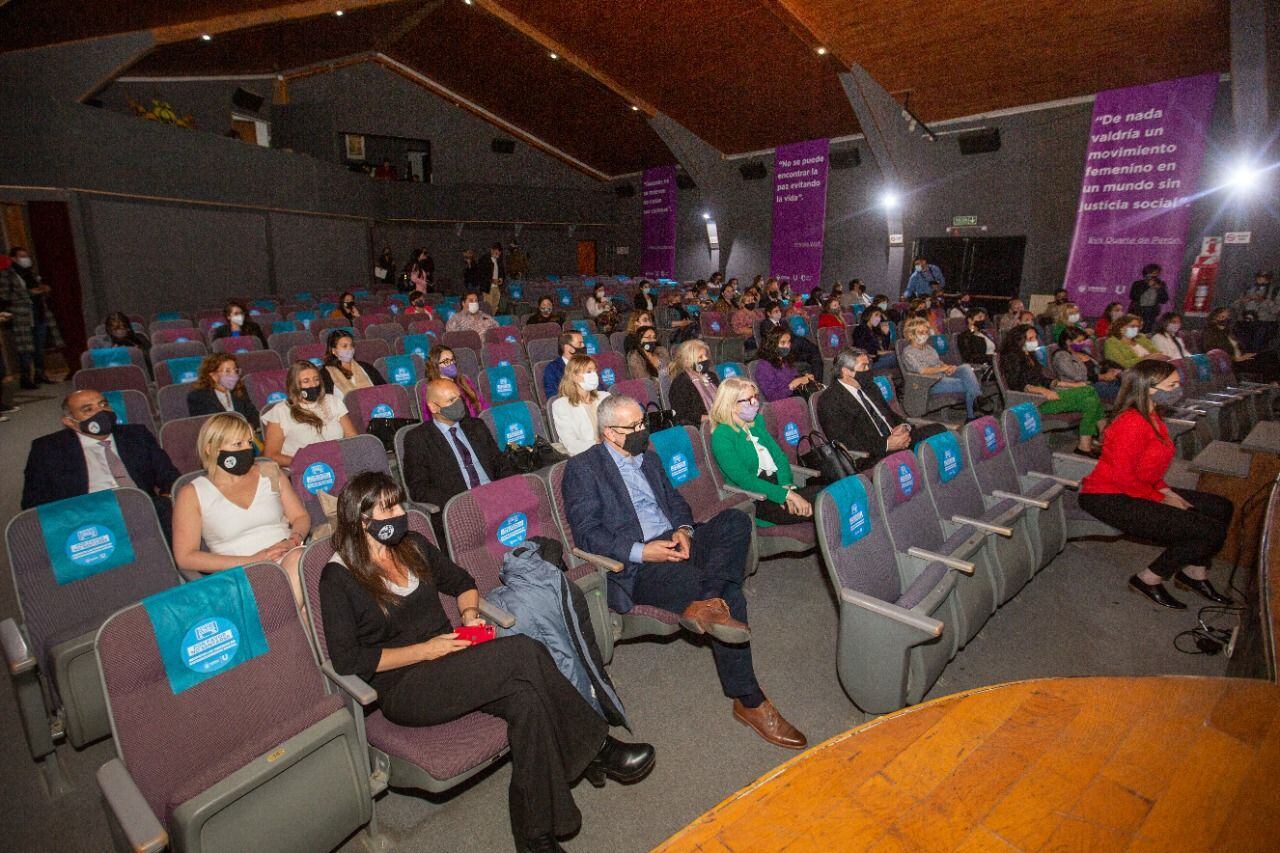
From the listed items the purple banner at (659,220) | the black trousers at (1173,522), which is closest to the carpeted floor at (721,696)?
the black trousers at (1173,522)

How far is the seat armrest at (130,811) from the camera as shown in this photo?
1.45 metres

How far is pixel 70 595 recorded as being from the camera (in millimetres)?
2400

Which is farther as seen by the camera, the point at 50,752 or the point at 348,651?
the point at 50,752

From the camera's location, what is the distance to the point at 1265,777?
1.55 meters

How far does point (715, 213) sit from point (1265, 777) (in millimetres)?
18311

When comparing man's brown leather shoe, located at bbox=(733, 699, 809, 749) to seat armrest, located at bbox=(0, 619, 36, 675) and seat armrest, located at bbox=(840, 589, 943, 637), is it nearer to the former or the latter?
seat armrest, located at bbox=(840, 589, 943, 637)

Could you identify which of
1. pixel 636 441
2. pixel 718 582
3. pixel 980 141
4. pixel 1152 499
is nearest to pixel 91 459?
pixel 636 441

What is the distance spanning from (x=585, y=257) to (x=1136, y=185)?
1644 centimetres

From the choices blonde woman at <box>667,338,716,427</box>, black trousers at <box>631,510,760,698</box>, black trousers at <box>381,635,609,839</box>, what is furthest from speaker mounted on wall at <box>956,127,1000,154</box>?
black trousers at <box>381,635,609,839</box>

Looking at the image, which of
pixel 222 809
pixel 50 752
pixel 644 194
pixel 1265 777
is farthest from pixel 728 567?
pixel 644 194

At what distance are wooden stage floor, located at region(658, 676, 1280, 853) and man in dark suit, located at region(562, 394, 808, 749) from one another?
100 centimetres

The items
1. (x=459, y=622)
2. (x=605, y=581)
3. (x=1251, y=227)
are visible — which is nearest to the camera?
(x=459, y=622)

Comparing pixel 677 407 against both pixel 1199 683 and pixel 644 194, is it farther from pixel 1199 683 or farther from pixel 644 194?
pixel 644 194

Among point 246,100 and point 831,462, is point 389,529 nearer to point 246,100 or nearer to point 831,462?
point 831,462
